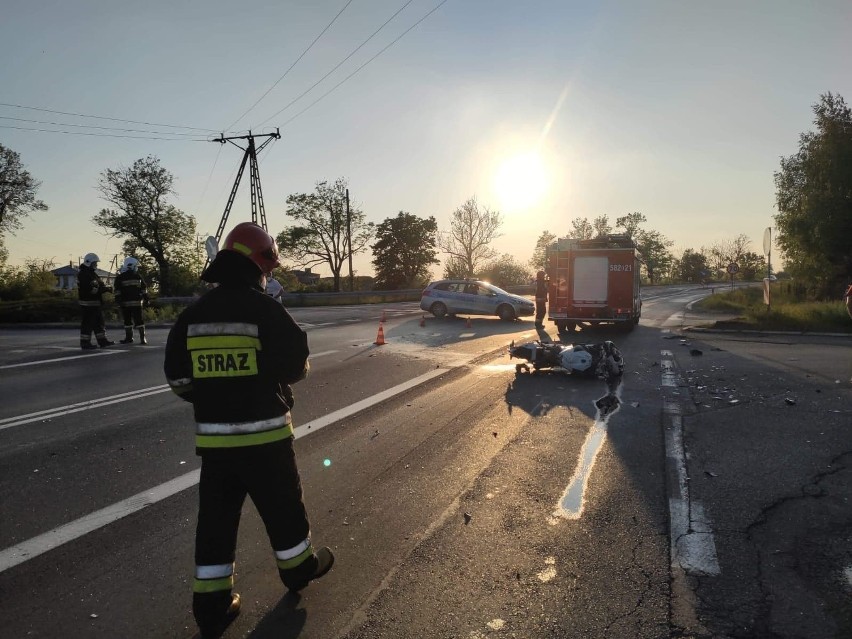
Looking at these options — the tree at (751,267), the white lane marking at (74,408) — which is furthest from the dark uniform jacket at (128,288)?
the tree at (751,267)

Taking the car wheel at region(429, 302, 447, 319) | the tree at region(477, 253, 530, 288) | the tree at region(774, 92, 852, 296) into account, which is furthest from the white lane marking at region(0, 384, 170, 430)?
the tree at region(477, 253, 530, 288)

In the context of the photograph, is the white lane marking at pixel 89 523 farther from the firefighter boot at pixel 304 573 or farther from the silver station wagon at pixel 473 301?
the silver station wagon at pixel 473 301

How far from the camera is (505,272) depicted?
68.2m

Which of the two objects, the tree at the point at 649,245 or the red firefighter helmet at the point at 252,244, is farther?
the tree at the point at 649,245

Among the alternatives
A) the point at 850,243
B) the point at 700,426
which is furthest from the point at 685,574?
the point at 850,243

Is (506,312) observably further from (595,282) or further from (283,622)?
(283,622)

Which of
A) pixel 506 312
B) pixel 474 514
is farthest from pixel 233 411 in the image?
pixel 506 312

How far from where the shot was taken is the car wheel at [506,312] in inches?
840

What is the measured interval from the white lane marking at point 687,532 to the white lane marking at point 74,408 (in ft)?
21.7

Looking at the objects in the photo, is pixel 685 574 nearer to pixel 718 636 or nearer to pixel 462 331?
A: pixel 718 636

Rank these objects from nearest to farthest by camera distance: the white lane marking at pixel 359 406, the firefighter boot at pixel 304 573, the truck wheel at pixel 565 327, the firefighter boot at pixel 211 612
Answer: the firefighter boot at pixel 211 612 → the firefighter boot at pixel 304 573 → the white lane marking at pixel 359 406 → the truck wheel at pixel 565 327

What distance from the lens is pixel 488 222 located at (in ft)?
236

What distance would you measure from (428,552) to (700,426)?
164 inches

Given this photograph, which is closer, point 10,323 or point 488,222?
point 10,323
